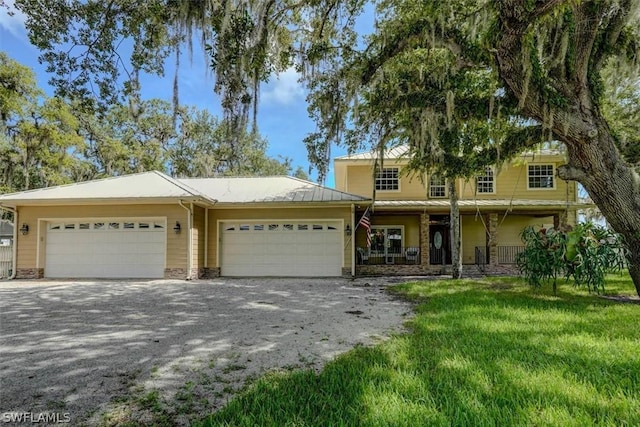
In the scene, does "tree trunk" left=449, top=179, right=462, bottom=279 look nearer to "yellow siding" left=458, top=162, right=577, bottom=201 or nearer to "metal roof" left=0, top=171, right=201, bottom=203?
"yellow siding" left=458, top=162, right=577, bottom=201

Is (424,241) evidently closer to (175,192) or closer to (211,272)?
(211,272)

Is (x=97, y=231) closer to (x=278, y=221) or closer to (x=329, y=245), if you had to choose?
(x=278, y=221)

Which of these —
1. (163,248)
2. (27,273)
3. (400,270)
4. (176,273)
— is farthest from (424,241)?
(27,273)

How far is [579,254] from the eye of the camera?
21.7 feet

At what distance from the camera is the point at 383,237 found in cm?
1616

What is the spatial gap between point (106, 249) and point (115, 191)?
195 cm

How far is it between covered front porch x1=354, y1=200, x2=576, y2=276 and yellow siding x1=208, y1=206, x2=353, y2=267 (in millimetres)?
1662

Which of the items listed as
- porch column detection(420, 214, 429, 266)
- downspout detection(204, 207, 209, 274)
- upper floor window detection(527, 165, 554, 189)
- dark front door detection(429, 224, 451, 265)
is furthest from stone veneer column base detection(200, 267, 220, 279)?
Result: upper floor window detection(527, 165, 554, 189)

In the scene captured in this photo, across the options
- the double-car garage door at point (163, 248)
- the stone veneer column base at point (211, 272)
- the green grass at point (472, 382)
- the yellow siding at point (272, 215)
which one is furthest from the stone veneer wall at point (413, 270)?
the green grass at point (472, 382)

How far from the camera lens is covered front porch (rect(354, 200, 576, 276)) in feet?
44.6

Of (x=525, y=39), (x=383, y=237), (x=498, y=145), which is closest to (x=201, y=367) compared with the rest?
(x=525, y=39)

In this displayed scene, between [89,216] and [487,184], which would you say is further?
[487,184]

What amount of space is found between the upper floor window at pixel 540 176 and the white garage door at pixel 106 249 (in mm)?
14453

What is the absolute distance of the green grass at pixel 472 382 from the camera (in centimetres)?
240
